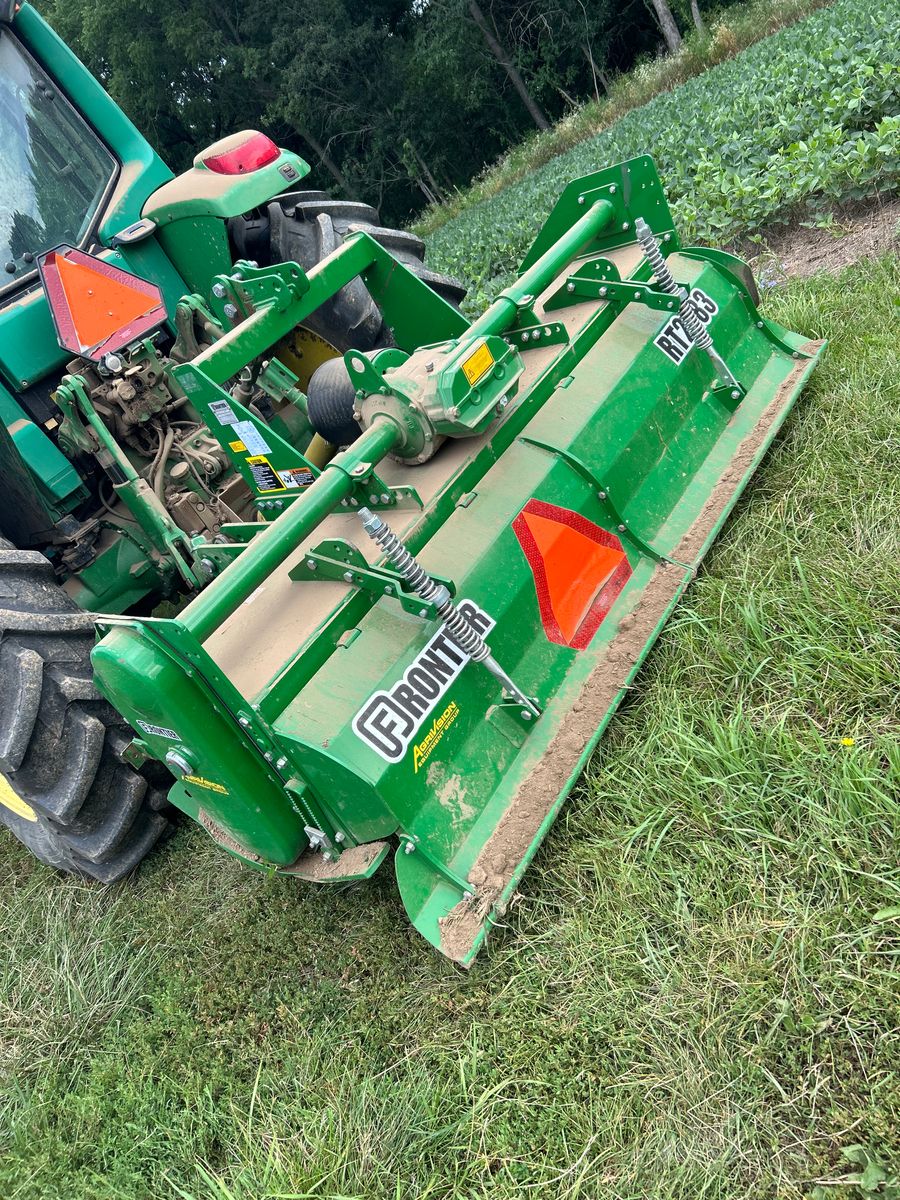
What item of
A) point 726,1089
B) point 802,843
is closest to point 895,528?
point 802,843

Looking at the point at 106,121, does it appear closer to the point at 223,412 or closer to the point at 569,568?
the point at 223,412

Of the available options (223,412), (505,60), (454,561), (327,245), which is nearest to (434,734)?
(454,561)

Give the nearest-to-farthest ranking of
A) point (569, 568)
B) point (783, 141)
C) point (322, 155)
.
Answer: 1. point (569, 568)
2. point (783, 141)
3. point (322, 155)

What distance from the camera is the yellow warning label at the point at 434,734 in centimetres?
210

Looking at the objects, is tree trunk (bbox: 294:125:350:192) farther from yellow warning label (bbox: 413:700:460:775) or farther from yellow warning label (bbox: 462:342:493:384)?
yellow warning label (bbox: 413:700:460:775)

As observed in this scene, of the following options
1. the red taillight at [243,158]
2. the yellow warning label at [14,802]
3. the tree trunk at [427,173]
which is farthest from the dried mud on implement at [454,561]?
the tree trunk at [427,173]

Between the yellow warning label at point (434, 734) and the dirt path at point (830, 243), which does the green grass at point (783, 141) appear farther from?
the yellow warning label at point (434, 734)

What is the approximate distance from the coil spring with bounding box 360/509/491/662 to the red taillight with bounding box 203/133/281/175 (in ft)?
6.97

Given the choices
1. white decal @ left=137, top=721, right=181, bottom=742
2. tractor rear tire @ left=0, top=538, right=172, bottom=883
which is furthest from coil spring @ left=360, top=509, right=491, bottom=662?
tractor rear tire @ left=0, top=538, right=172, bottom=883

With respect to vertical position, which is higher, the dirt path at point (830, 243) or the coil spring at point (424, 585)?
the coil spring at point (424, 585)

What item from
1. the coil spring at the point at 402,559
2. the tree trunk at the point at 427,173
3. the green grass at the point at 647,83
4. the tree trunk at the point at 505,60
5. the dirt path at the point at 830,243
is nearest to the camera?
the coil spring at the point at 402,559

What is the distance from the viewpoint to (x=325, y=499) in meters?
2.11

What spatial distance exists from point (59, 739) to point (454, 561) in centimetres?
126

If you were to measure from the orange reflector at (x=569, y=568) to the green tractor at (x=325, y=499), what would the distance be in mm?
10
